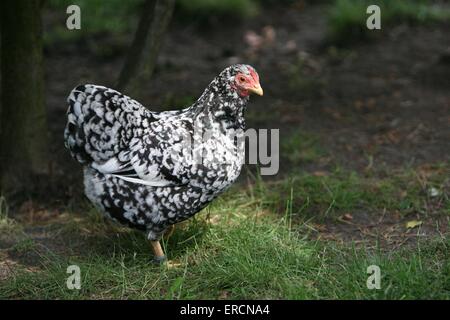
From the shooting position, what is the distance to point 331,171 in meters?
4.86

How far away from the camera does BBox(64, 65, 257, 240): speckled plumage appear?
3.57 m

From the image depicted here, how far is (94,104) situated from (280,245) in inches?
50.9

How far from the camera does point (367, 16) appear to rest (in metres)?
7.43

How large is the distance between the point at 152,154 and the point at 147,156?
0.10 feet

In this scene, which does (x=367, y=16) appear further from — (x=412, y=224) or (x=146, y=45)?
(x=412, y=224)

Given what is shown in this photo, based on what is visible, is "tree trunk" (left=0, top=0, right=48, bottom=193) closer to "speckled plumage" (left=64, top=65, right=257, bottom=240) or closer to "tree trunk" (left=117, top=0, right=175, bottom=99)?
"tree trunk" (left=117, top=0, right=175, bottom=99)

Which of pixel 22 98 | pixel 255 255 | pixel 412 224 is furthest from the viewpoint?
pixel 22 98

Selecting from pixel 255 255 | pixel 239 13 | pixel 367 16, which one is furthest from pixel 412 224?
pixel 239 13

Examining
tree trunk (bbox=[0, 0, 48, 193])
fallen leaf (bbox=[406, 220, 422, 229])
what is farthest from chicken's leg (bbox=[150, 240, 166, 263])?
fallen leaf (bbox=[406, 220, 422, 229])

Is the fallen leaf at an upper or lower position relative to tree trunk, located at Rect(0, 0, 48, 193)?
lower

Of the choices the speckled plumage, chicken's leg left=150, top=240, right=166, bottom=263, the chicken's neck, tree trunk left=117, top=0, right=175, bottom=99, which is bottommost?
chicken's leg left=150, top=240, right=166, bottom=263

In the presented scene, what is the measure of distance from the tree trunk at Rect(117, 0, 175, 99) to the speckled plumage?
2.96 ft
